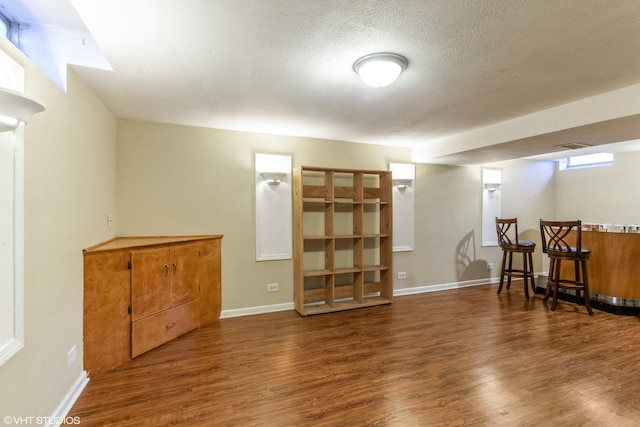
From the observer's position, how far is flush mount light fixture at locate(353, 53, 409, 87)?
1985 millimetres

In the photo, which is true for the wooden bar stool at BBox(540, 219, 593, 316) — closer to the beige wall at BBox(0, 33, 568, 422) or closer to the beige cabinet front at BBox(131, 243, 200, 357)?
the beige wall at BBox(0, 33, 568, 422)

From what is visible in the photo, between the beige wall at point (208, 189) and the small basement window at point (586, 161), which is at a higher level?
the small basement window at point (586, 161)

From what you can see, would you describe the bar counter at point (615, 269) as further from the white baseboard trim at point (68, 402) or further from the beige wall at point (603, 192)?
the white baseboard trim at point (68, 402)

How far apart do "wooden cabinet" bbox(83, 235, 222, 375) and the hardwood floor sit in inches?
5.9

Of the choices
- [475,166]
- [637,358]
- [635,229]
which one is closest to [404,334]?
[637,358]

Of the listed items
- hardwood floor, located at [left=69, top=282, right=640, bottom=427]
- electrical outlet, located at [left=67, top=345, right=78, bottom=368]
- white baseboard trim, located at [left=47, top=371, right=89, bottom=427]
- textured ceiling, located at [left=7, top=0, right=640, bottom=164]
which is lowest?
hardwood floor, located at [left=69, top=282, right=640, bottom=427]

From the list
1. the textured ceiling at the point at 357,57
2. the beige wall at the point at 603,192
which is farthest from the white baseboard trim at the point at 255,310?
the beige wall at the point at 603,192

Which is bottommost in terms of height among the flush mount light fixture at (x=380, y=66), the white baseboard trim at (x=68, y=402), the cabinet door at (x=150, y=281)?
the white baseboard trim at (x=68, y=402)

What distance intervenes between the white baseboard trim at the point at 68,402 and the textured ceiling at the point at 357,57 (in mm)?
2326

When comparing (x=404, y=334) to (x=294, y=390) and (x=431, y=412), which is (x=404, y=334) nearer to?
(x=431, y=412)

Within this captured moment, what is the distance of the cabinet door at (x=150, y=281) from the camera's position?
8.93 ft

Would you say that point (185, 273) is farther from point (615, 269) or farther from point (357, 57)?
point (615, 269)

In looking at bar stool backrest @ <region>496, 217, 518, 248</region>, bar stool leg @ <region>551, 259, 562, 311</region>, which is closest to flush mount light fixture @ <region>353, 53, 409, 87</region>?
bar stool leg @ <region>551, 259, 562, 311</region>

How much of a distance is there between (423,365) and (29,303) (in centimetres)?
282
